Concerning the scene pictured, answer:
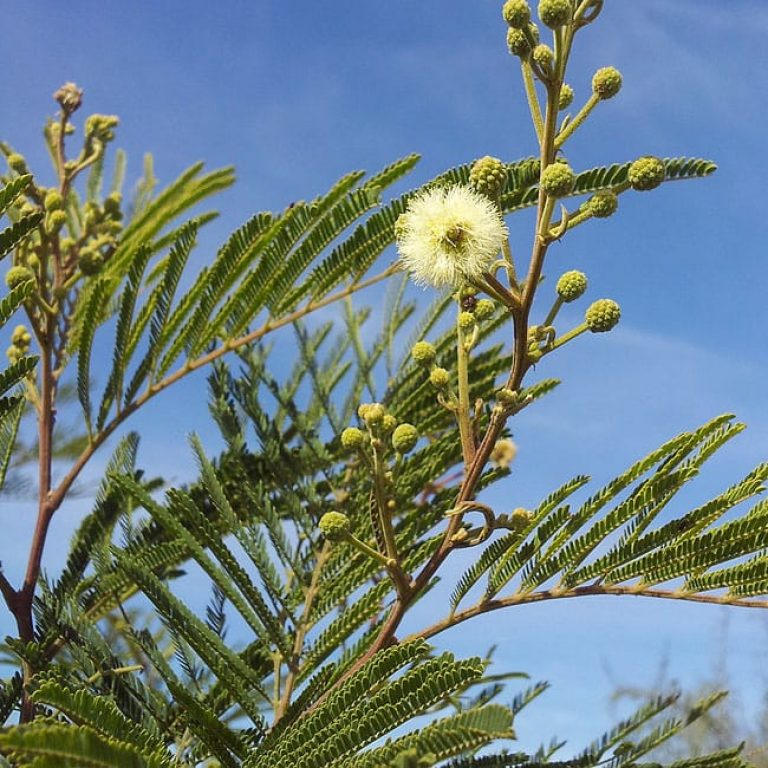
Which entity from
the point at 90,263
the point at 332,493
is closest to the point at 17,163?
the point at 90,263

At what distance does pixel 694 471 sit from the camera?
1518mm

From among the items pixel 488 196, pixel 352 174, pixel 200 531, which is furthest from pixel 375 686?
pixel 352 174

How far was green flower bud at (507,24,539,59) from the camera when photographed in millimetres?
1397

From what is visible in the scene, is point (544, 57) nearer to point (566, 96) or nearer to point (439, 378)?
point (566, 96)

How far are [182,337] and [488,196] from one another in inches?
43.2

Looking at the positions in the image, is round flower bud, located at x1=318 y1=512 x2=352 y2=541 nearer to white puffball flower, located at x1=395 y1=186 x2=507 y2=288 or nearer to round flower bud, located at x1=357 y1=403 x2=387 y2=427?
round flower bud, located at x1=357 y1=403 x2=387 y2=427

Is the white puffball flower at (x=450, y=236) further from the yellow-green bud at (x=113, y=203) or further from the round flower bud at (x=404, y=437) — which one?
the yellow-green bud at (x=113, y=203)

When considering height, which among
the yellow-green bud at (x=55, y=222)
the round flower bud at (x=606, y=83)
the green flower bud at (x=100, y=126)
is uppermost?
the green flower bud at (x=100, y=126)

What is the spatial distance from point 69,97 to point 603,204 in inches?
86.0

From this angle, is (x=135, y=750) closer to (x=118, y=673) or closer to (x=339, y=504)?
(x=118, y=673)

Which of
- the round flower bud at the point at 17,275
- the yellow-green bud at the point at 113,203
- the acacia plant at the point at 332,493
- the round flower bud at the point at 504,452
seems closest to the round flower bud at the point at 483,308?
the acacia plant at the point at 332,493

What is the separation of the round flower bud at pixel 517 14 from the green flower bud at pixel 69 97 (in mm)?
2022

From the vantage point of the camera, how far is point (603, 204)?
142 centimetres

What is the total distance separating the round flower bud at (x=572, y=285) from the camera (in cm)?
146
